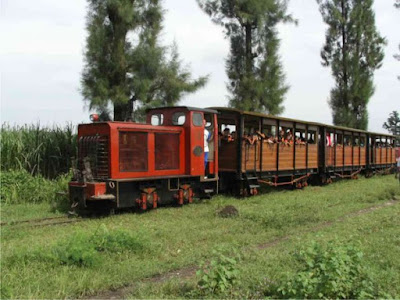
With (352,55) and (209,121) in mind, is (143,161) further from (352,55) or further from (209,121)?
(352,55)

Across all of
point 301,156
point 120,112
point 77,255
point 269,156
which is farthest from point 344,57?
point 77,255

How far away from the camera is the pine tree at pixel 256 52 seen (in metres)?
20.8

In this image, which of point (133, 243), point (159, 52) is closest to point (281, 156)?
point (159, 52)

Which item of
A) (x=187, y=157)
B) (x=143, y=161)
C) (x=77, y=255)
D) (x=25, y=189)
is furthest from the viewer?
(x=187, y=157)

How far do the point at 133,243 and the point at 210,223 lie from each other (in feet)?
8.74

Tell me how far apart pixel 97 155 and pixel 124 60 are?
512 cm

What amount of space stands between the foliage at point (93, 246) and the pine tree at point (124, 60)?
7888 millimetres

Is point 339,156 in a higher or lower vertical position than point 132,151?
lower

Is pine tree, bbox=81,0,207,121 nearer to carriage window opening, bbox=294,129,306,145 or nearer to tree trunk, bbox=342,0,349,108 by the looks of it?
carriage window opening, bbox=294,129,306,145

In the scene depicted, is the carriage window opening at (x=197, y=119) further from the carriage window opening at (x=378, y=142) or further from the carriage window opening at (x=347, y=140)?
the carriage window opening at (x=378, y=142)

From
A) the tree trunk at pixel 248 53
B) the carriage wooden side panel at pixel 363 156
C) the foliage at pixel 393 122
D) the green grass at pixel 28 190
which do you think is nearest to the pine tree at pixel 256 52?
the tree trunk at pixel 248 53

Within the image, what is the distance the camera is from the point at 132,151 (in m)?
10.1

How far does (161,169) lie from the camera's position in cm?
1080

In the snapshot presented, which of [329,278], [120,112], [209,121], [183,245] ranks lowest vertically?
[183,245]
